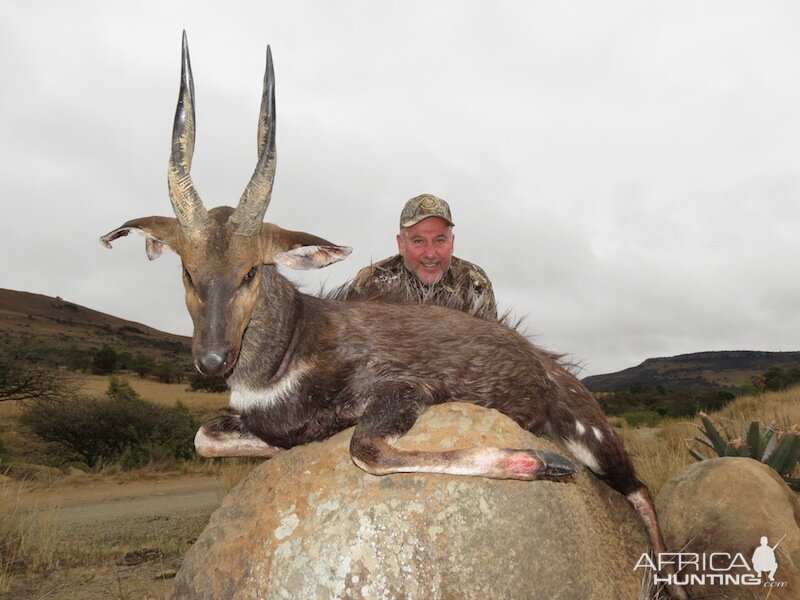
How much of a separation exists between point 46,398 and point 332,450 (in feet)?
82.9

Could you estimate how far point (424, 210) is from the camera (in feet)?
28.5

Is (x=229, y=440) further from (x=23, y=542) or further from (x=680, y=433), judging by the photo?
(x=680, y=433)

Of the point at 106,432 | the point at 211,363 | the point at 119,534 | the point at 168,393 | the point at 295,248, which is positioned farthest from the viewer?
the point at 168,393

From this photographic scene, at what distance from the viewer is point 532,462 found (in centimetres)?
365

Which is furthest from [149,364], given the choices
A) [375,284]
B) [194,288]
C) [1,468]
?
[194,288]

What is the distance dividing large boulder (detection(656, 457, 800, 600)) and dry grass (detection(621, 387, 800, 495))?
1.09 metres

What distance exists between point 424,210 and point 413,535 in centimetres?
557

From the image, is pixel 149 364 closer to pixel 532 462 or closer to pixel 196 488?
pixel 196 488

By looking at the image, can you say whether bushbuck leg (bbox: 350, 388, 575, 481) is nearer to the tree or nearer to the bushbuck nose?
the bushbuck nose

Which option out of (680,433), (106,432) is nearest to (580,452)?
(680,433)

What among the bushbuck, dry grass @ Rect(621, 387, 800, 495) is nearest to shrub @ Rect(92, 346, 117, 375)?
dry grass @ Rect(621, 387, 800, 495)

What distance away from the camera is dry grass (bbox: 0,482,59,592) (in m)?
8.94

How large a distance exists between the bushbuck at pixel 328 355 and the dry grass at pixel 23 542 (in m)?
6.12

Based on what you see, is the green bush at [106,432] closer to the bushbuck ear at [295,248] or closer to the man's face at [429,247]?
the man's face at [429,247]
